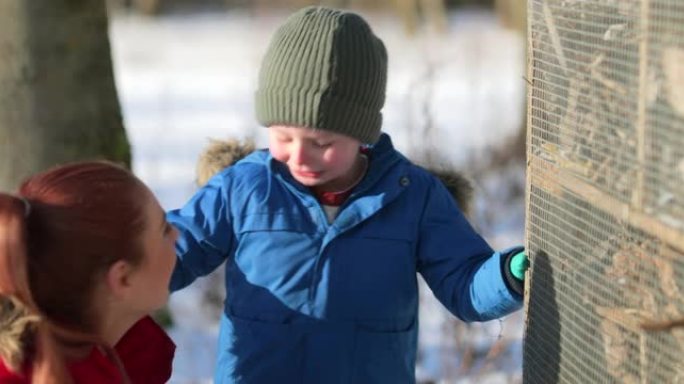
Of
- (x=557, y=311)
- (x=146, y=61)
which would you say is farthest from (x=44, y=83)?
(x=146, y=61)

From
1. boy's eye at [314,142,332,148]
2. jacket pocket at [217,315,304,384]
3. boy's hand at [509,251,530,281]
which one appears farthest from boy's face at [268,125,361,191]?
boy's hand at [509,251,530,281]

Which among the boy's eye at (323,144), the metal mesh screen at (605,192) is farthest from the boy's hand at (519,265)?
the boy's eye at (323,144)

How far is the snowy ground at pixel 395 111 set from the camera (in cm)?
556

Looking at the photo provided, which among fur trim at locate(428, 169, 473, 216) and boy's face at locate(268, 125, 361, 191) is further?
fur trim at locate(428, 169, 473, 216)

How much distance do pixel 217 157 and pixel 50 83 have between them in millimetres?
1667

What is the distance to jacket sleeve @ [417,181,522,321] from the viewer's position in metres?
2.64

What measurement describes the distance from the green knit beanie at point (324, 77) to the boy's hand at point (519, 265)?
474 mm

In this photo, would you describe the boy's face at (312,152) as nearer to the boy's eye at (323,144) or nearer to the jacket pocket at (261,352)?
the boy's eye at (323,144)

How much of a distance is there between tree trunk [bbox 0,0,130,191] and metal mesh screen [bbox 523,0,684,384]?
2520 mm

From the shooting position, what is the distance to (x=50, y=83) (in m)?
4.64

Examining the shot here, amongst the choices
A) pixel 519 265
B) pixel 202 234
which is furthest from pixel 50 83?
pixel 519 265

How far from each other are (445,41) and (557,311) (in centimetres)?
1354

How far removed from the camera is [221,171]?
302 cm

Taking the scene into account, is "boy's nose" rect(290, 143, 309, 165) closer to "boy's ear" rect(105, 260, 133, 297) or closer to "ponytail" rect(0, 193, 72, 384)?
"boy's ear" rect(105, 260, 133, 297)
